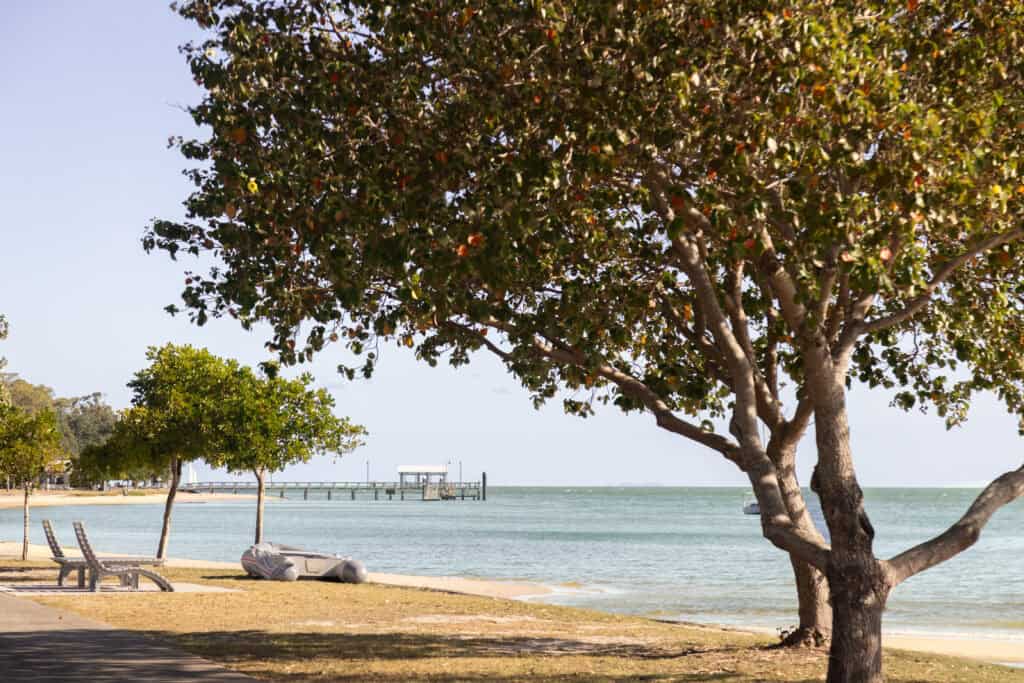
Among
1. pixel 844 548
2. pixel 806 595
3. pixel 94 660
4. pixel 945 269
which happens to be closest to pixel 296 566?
pixel 94 660

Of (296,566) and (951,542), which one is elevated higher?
(951,542)

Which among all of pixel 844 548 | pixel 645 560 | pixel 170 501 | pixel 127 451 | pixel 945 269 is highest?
pixel 945 269

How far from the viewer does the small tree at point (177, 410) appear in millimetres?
25925

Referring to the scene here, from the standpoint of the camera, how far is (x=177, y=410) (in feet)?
84.4

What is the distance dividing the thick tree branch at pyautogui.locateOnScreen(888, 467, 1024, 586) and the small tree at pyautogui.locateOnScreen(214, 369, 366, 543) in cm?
1854

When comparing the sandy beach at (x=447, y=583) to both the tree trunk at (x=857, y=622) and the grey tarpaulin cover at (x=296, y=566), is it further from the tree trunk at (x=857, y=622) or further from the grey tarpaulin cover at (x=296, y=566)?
the tree trunk at (x=857, y=622)

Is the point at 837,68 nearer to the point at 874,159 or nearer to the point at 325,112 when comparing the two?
the point at 874,159

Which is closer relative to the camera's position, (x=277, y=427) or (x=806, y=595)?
(x=806, y=595)

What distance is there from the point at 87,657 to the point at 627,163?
6.99m

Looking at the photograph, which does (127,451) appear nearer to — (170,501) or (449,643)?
(170,501)

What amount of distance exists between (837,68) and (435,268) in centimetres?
343

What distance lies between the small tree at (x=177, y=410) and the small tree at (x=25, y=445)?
2988 millimetres

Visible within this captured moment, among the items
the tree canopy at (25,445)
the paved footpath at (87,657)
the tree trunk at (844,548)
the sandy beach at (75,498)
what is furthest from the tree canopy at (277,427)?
the sandy beach at (75,498)

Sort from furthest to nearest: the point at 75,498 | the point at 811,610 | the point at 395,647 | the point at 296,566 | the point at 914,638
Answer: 1. the point at 75,498
2. the point at 296,566
3. the point at 914,638
4. the point at 811,610
5. the point at 395,647
